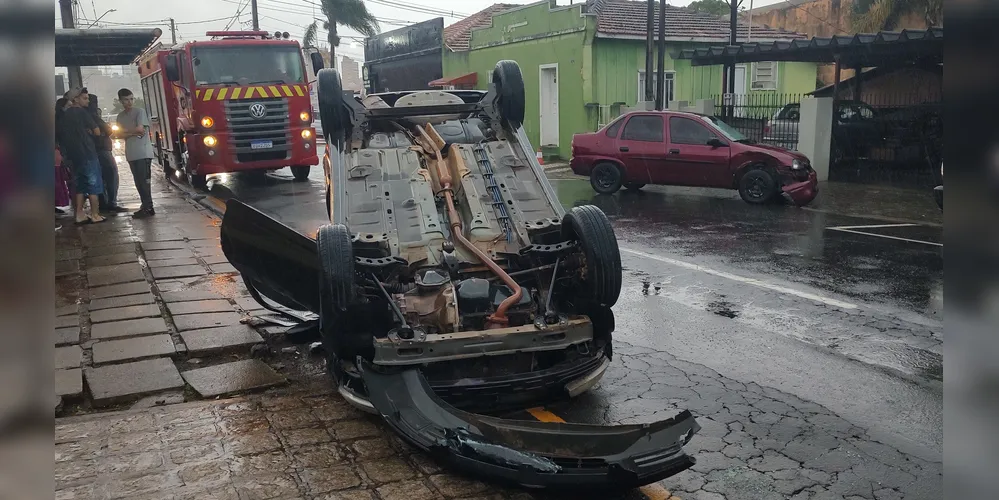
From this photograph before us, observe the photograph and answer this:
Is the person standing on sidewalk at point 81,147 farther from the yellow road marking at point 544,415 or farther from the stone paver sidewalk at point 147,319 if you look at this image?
the yellow road marking at point 544,415

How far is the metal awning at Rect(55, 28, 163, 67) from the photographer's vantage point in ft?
41.9

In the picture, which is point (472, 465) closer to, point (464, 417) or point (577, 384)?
point (464, 417)

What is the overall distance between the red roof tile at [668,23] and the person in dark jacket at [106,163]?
14645mm

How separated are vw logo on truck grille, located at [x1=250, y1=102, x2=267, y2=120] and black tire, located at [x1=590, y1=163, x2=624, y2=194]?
21.8 ft

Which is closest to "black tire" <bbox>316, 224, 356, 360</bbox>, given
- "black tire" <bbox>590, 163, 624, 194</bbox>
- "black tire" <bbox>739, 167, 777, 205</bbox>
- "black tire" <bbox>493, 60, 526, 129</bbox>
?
"black tire" <bbox>493, 60, 526, 129</bbox>

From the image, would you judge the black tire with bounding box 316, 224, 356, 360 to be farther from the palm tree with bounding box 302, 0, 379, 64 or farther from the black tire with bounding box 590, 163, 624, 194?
the palm tree with bounding box 302, 0, 379, 64

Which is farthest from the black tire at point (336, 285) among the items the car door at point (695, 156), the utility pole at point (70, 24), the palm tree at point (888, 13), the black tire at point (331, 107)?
the palm tree at point (888, 13)

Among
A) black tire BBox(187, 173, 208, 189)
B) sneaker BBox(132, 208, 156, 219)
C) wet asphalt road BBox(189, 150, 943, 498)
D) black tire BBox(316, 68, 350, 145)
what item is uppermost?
black tire BBox(316, 68, 350, 145)

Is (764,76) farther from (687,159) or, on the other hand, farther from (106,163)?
(106,163)

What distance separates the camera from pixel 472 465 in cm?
381

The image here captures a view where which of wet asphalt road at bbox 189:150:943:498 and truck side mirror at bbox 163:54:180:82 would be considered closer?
wet asphalt road at bbox 189:150:943:498
